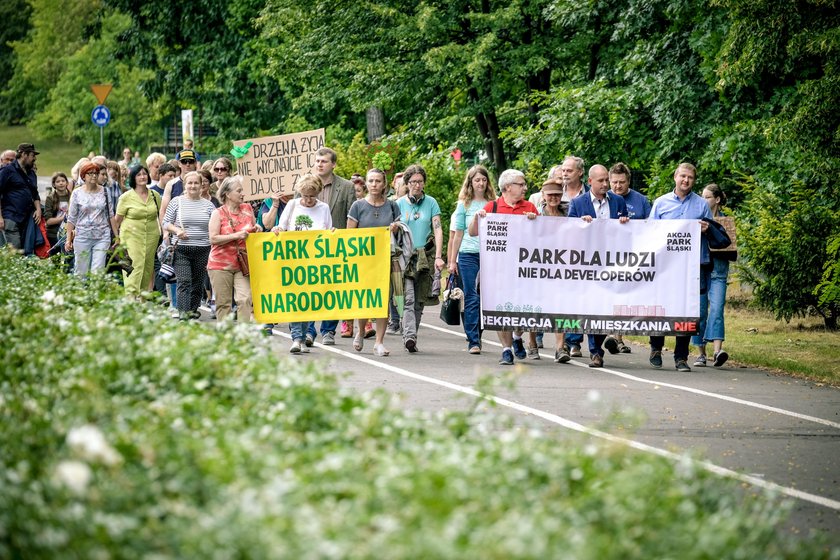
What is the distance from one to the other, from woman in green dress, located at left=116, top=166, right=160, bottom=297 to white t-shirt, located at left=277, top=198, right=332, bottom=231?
262 cm

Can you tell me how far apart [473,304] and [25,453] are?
33.8ft

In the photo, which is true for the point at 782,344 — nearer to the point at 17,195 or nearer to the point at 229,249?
the point at 229,249

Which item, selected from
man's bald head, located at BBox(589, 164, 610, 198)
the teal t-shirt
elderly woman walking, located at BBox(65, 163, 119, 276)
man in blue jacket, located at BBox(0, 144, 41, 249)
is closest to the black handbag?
the teal t-shirt

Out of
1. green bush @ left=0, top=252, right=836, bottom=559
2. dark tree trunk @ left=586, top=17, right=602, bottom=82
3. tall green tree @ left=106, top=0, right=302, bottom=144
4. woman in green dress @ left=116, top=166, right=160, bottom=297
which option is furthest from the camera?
tall green tree @ left=106, top=0, right=302, bottom=144

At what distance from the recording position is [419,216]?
15.9 metres

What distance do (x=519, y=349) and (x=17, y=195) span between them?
28.0 ft

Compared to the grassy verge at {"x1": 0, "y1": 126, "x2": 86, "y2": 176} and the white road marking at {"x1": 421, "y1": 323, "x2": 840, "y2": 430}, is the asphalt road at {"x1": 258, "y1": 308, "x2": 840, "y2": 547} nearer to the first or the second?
the white road marking at {"x1": 421, "y1": 323, "x2": 840, "y2": 430}

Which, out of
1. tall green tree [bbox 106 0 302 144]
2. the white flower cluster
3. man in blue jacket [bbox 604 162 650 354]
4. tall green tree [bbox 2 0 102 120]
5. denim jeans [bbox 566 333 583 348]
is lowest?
denim jeans [bbox 566 333 583 348]

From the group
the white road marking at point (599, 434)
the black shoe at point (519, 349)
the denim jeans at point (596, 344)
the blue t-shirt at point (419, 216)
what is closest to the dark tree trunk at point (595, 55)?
the blue t-shirt at point (419, 216)

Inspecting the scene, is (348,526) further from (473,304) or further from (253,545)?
(473,304)

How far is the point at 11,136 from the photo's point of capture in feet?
373

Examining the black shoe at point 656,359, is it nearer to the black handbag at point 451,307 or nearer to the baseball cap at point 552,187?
the baseball cap at point 552,187

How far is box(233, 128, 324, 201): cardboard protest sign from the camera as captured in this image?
19469mm

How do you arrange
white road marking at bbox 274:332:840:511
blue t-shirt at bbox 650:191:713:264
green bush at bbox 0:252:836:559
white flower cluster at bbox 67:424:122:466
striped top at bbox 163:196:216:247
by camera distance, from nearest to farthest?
green bush at bbox 0:252:836:559
white flower cluster at bbox 67:424:122:466
white road marking at bbox 274:332:840:511
blue t-shirt at bbox 650:191:713:264
striped top at bbox 163:196:216:247
